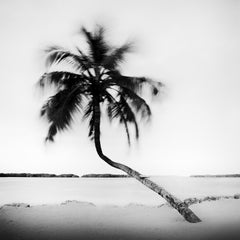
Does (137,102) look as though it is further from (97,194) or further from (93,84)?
(97,194)

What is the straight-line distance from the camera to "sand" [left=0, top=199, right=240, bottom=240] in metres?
9.43

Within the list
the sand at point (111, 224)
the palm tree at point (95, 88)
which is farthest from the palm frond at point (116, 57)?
the sand at point (111, 224)

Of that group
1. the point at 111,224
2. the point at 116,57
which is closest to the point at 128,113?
the point at 116,57

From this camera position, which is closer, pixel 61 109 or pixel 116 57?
pixel 61 109

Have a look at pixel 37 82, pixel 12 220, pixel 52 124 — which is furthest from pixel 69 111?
pixel 12 220

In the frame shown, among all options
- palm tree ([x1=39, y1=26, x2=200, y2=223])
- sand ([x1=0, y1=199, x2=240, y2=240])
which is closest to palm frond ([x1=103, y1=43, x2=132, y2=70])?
palm tree ([x1=39, y1=26, x2=200, y2=223])

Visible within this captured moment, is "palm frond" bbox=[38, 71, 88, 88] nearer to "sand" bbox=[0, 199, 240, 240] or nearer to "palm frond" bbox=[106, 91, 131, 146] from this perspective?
"palm frond" bbox=[106, 91, 131, 146]

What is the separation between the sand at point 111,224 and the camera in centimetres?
943

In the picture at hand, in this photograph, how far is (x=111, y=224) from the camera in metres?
11.1

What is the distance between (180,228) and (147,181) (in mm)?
1803

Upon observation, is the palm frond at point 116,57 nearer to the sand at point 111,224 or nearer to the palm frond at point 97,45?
the palm frond at point 97,45

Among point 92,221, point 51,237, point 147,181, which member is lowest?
point 51,237

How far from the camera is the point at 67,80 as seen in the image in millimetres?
11328

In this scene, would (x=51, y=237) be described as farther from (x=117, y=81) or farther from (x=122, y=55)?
(x=122, y=55)
